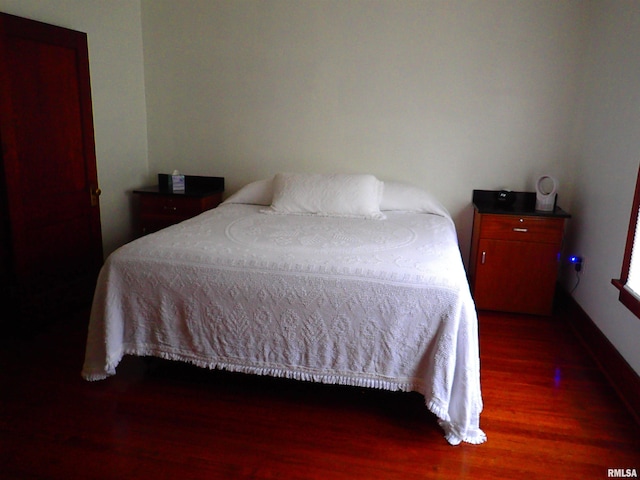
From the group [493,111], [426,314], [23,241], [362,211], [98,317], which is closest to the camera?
[426,314]

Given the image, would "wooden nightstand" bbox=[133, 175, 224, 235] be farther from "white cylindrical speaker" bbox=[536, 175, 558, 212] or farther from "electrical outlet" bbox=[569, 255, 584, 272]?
"electrical outlet" bbox=[569, 255, 584, 272]

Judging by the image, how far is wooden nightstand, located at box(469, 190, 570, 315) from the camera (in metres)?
3.19

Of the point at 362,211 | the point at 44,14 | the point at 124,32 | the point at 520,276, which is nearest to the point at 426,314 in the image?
the point at 362,211

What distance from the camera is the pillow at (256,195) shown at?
354 cm

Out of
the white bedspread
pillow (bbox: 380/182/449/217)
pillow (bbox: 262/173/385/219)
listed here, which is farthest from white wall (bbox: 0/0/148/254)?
pillow (bbox: 380/182/449/217)

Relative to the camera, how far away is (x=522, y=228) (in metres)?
3.21

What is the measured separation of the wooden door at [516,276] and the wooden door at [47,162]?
2.72m

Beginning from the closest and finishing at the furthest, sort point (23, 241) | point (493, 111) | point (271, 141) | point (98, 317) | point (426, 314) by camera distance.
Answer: point (426, 314) < point (98, 317) < point (23, 241) < point (493, 111) < point (271, 141)

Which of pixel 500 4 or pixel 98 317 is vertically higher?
pixel 500 4

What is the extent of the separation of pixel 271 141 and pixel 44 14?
5.56ft

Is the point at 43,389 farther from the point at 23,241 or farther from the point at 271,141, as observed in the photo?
the point at 271,141

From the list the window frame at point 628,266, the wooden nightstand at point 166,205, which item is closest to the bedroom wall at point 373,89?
the wooden nightstand at point 166,205

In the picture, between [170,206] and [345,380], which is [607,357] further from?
[170,206]

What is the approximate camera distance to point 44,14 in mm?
2855
